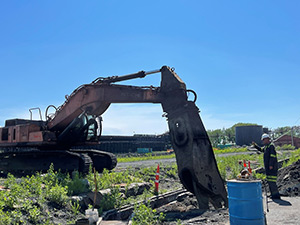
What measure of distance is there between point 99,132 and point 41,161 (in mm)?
2717

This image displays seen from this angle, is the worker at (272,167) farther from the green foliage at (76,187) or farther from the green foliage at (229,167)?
the green foliage at (76,187)

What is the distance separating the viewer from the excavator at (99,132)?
304 inches

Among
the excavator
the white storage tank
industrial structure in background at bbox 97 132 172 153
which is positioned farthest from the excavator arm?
the white storage tank

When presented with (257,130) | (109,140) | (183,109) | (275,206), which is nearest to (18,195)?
(183,109)

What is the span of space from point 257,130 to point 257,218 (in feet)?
126

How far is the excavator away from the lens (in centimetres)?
773

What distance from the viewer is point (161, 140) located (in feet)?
155

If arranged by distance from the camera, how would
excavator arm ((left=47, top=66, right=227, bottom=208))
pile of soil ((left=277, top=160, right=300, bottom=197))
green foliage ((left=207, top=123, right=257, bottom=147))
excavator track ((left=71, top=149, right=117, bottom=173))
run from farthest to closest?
green foliage ((left=207, top=123, right=257, bottom=147)) → excavator track ((left=71, top=149, right=117, bottom=173)) → pile of soil ((left=277, top=160, right=300, bottom=197)) → excavator arm ((left=47, top=66, right=227, bottom=208))

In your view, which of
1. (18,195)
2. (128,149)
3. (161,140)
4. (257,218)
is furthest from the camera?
(161,140)

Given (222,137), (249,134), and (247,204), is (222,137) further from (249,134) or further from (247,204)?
(247,204)

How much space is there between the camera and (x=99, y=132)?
13.5 metres

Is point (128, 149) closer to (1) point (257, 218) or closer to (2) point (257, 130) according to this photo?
(2) point (257, 130)

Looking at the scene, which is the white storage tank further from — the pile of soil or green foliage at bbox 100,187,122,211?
green foliage at bbox 100,187,122,211

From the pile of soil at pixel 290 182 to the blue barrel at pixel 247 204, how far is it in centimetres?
491
